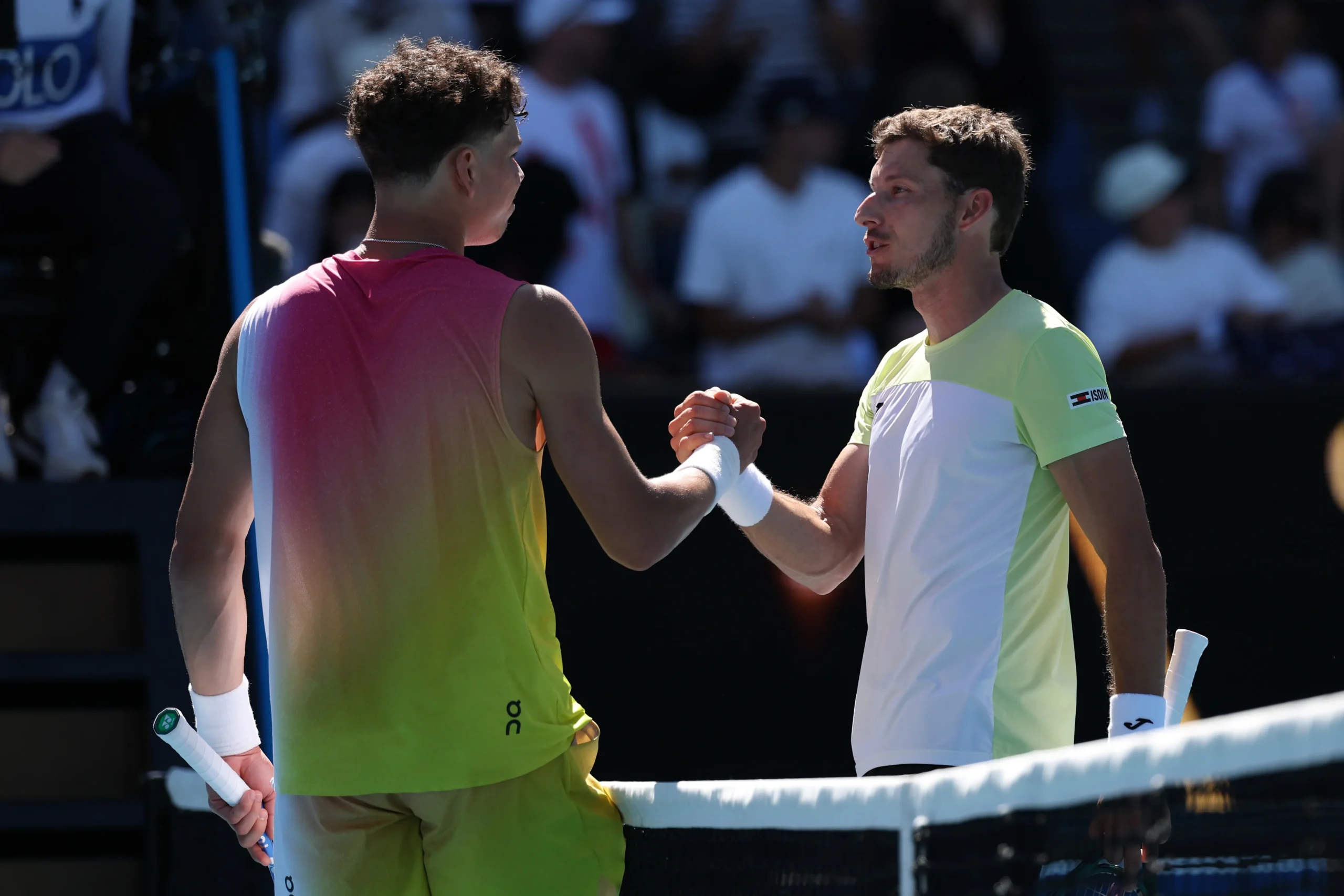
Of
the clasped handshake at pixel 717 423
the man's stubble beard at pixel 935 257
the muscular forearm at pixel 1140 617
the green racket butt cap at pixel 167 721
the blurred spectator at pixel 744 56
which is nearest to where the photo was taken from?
the green racket butt cap at pixel 167 721

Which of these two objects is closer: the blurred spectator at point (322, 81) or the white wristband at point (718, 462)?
the white wristband at point (718, 462)

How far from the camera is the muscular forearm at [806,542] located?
10.6ft

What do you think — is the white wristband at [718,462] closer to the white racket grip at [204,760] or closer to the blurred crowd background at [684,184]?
the white racket grip at [204,760]

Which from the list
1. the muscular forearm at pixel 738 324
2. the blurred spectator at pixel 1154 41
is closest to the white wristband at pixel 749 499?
the muscular forearm at pixel 738 324

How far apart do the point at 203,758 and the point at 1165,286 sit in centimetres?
473

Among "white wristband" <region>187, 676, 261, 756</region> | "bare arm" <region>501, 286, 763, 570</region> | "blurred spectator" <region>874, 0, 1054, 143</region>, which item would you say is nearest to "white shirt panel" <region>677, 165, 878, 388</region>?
"blurred spectator" <region>874, 0, 1054, 143</region>

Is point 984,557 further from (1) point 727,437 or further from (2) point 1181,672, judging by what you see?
(1) point 727,437

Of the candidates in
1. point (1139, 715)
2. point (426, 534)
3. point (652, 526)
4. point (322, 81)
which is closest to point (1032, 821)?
point (652, 526)

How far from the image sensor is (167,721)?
241cm

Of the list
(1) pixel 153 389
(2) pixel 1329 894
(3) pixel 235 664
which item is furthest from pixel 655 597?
(2) pixel 1329 894

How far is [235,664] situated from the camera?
104 inches

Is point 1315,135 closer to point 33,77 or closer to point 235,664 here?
point 33,77

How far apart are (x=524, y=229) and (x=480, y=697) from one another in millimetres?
3546

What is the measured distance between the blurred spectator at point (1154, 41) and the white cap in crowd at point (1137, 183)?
3.40ft
